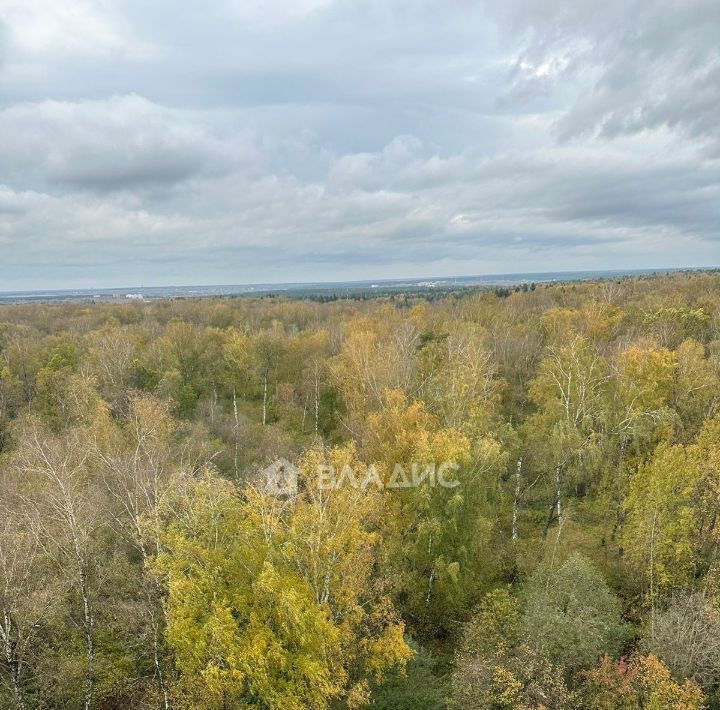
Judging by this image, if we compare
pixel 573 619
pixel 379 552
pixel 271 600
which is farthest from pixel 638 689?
pixel 271 600

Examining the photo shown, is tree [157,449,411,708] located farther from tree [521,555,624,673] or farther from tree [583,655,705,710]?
tree [583,655,705,710]

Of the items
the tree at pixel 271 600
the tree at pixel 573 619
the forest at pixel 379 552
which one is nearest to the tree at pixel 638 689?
the forest at pixel 379 552

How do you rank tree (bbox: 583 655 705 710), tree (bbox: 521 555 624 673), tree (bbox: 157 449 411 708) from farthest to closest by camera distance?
tree (bbox: 521 555 624 673) < tree (bbox: 157 449 411 708) < tree (bbox: 583 655 705 710)

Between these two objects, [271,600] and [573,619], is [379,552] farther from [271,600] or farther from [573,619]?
[271,600]

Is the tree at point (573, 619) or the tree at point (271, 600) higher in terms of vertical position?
the tree at point (271, 600)

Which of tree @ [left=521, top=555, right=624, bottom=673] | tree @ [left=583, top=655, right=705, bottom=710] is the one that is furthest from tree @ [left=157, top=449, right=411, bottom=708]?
tree @ [left=583, top=655, right=705, bottom=710]

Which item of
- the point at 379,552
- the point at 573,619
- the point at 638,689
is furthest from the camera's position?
the point at 379,552

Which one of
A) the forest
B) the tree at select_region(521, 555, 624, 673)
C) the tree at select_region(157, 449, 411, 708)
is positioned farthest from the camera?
the tree at select_region(521, 555, 624, 673)

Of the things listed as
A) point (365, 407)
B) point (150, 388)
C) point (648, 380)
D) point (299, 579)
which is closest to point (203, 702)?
point (299, 579)

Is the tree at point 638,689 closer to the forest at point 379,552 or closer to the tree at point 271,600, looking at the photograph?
the forest at point 379,552
